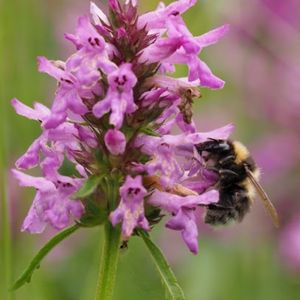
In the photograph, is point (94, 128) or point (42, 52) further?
point (42, 52)

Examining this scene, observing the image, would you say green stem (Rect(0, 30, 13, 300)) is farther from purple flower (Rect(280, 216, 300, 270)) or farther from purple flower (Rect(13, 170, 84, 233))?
purple flower (Rect(280, 216, 300, 270))

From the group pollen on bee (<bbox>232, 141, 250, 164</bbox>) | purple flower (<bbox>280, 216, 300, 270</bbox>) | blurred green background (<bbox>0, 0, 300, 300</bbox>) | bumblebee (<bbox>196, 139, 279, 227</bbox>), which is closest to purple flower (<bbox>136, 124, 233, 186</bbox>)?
bumblebee (<bbox>196, 139, 279, 227</bbox>)

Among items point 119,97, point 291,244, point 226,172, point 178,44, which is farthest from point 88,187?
point 291,244

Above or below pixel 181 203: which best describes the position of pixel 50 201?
below

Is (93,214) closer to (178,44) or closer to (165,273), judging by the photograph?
(165,273)

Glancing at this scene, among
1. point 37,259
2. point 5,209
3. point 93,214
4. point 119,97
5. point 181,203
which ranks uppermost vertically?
point 119,97

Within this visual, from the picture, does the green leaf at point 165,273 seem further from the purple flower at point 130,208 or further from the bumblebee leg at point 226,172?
the bumblebee leg at point 226,172

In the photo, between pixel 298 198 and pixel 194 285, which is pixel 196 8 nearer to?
pixel 298 198

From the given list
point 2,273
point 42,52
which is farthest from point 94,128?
point 42,52
